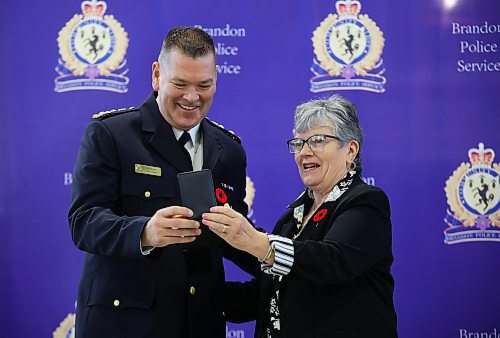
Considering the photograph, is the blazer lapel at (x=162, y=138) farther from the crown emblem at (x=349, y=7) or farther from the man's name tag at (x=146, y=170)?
the crown emblem at (x=349, y=7)

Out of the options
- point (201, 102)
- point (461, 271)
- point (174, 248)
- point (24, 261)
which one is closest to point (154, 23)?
point (24, 261)

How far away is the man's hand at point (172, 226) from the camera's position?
1636 mm

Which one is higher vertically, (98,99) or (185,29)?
(98,99)

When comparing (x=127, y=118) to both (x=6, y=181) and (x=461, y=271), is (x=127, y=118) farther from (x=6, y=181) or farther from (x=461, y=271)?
(x=461, y=271)

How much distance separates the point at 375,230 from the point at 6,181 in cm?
255

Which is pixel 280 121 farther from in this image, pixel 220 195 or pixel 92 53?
pixel 220 195

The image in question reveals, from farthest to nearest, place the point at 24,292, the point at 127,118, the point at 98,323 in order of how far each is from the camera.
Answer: the point at 24,292 < the point at 127,118 < the point at 98,323

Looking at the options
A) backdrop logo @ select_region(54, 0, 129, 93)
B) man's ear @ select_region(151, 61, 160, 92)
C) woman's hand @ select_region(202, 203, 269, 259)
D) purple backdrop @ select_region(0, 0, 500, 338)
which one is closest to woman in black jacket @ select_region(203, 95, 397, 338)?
woman's hand @ select_region(202, 203, 269, 259)

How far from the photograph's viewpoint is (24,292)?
12.2ft

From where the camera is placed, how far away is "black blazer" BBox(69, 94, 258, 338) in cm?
193

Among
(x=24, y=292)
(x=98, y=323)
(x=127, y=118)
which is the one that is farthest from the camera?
(x=24, y=292)

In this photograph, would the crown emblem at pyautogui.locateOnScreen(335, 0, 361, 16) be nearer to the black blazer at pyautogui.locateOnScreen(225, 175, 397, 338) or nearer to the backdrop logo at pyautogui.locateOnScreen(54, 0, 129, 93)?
the backdrop logo at pyautogui.locateOnScreen(54, 0, 129, 93)

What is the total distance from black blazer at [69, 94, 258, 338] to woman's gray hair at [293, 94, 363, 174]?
367 mm

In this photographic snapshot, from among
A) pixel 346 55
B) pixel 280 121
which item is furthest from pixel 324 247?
pixel 346 55
